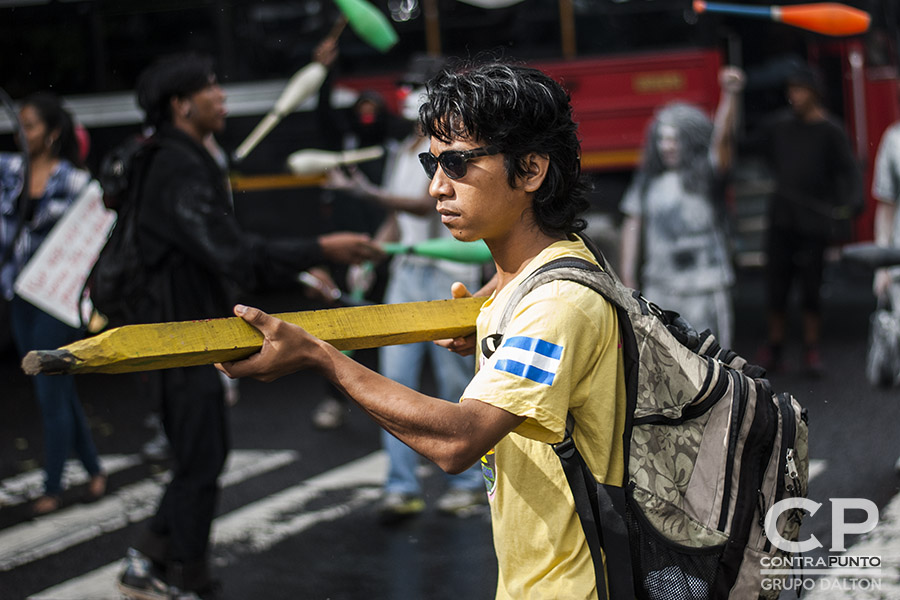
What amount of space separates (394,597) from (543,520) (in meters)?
2.22

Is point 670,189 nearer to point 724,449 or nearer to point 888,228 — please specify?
point 888,228

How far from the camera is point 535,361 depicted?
1.75 m

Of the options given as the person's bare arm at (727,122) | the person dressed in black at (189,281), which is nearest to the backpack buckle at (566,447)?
the person dressed in black at (189,281)

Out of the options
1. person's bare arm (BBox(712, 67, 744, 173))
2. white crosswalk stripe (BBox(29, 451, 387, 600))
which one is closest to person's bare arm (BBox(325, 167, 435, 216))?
white crosswalk stripe (BBox(29, 451, 387, 600))

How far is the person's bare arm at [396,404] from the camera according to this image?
1.73 metres

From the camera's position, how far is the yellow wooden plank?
1622 mm

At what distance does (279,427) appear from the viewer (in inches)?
270

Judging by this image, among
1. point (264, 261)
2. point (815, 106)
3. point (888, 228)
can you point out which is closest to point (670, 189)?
point (888, 228)

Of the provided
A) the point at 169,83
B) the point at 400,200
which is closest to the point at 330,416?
the point at 400,200

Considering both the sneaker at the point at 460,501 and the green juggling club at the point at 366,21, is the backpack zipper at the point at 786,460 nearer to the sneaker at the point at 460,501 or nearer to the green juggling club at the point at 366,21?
the sneaker at the point at 460,501

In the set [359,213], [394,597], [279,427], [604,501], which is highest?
[604,501]

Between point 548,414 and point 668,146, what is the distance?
4493 mm

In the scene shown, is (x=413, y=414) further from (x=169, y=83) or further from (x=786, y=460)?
(x=169, y=83)

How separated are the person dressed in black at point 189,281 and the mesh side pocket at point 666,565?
2038 millimetres
